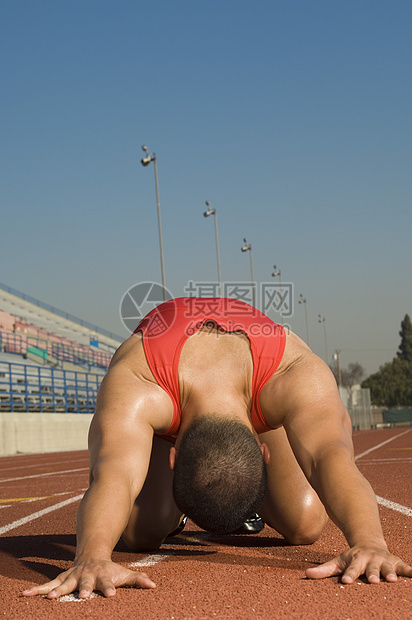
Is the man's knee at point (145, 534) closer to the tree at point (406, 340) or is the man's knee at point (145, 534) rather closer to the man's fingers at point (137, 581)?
the man's fingers at point (137, 581)

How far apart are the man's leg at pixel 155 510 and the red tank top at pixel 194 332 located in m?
0.59

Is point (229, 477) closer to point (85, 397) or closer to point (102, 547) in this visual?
point (102, 547)

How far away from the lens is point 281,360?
3809 mm

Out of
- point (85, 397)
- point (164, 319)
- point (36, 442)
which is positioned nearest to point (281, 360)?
point (164, 319)

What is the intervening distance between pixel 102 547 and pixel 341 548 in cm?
167

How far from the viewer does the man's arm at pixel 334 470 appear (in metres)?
2.71

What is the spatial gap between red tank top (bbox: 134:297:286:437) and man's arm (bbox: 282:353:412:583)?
187mm

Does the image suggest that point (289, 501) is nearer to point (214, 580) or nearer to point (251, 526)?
point (251, 526)

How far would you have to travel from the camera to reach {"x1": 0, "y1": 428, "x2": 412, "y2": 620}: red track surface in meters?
2.46

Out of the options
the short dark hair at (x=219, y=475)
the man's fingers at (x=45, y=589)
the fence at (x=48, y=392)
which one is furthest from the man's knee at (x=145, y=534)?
the fence at (x=48, y=392)

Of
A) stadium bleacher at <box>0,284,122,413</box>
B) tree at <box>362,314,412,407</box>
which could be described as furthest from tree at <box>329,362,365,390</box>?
stadium bleacher at <box>0,284,122,413</box>

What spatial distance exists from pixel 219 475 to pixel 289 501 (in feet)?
4.58

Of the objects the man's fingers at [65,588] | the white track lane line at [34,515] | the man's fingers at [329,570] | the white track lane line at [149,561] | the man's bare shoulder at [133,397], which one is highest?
the man's bare shoulder at [133,397]

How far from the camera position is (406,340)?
422 feet
